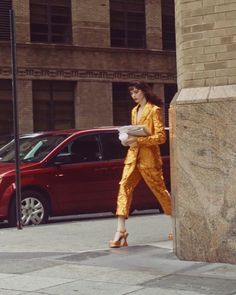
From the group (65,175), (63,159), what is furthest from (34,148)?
(65,175)

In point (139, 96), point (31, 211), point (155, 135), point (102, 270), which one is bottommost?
point (102, 270)

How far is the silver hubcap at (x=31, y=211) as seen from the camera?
39.5 feet

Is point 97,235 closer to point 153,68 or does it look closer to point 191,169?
point 191,169

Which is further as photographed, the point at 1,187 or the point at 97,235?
the point at 1,187

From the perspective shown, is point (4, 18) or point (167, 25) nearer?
point (4, 18)

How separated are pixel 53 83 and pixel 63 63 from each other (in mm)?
883

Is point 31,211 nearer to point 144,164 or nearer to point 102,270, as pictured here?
point 144,164

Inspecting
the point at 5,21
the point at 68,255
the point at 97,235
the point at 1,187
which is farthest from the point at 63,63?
the point at 68,255

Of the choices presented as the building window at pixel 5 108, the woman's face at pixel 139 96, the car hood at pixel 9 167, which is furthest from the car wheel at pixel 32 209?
the building window at pixel 5 108

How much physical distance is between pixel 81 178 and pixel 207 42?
227 inches

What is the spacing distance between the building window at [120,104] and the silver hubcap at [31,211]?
1750cm

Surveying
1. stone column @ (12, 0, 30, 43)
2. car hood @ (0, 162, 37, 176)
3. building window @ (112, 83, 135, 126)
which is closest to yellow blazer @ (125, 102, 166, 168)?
car hood @ (0, 162, 37, 176)

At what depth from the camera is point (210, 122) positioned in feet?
23.9

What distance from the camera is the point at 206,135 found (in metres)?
7.30
